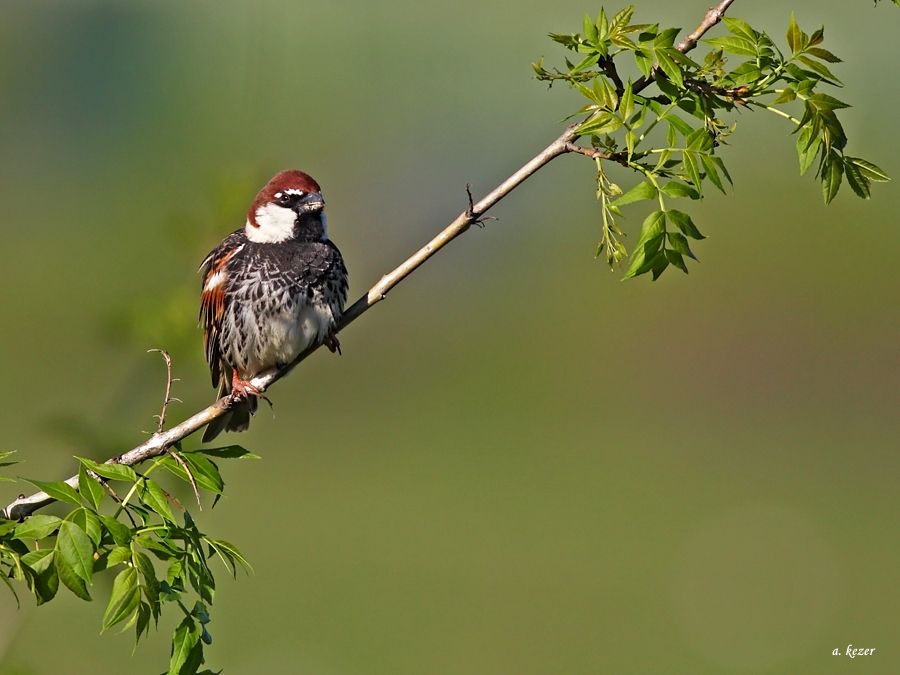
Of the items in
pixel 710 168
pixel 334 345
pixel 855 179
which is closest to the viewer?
pixel 710 168

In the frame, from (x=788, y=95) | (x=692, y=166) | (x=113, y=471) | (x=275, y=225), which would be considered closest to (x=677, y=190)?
(x=692, y=166)

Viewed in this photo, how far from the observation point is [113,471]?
2.14m

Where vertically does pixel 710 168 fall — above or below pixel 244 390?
above

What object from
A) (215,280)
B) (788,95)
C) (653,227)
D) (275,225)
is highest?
(275,225)

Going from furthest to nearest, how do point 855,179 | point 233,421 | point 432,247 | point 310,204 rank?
point 233,421 → point 310,204 → point 432,247 → point 855,179

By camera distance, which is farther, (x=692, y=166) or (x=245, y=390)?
(x=245, y=390)

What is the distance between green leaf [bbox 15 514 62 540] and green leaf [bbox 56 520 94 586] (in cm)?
3

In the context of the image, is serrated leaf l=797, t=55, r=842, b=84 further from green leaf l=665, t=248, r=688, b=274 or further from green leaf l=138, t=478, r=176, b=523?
green leaf l=138, t=478, r=176, b=523

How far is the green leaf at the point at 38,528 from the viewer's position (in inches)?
77.9

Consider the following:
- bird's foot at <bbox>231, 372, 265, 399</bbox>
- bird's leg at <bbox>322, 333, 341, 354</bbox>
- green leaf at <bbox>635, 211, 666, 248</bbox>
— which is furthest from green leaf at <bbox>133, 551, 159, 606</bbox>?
bird's leg at <bbox>322, 333, 341, 354</bbox>

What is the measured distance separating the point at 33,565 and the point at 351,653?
7771 mm

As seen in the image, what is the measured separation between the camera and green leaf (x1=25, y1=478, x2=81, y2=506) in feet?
6.57

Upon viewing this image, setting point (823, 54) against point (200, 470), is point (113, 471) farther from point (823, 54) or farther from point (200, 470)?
point (823, 54)

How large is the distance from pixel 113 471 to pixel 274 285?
1.87m
